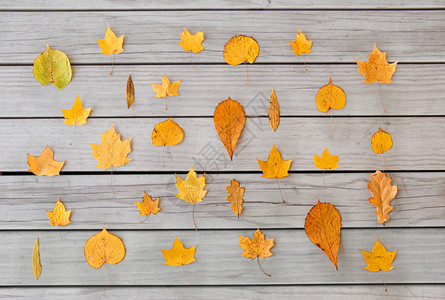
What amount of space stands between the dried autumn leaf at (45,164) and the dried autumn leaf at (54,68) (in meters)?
0.17

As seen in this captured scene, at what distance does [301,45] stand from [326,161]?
11.0 inches

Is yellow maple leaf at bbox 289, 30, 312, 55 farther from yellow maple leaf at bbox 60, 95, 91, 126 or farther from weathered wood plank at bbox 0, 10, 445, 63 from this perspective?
yellow maple leaf at bbox 60, 95, 91, 126

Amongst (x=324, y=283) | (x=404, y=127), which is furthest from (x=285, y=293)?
(x=404, y=127)

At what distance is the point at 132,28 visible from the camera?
0.76 m

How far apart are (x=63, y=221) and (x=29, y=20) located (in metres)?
0.48

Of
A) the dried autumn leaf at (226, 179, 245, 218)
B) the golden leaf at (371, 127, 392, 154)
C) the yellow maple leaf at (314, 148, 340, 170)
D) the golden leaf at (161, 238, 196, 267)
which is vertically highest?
the golden leaf at (371, 127, 392, 154)

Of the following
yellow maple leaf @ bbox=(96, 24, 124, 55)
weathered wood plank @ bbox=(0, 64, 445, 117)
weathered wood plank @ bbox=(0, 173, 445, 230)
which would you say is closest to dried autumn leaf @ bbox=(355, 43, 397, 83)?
weathered wood plank @ bbox=(0, 64, 445, 117)

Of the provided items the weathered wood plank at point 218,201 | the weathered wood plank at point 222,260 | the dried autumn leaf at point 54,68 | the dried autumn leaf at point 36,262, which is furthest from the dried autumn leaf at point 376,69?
the dried autumn leaf at point 36,262

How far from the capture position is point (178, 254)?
2.42 ft

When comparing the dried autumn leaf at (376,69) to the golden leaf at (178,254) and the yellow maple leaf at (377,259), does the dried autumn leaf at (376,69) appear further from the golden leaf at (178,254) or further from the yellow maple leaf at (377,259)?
the golden leaf at (178,254)

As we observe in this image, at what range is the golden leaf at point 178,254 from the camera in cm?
74

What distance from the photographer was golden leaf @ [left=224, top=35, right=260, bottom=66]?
75 centimetres

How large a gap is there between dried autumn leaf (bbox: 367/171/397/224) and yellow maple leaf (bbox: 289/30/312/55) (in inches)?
13.1

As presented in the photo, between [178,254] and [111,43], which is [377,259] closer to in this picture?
[178,254]
